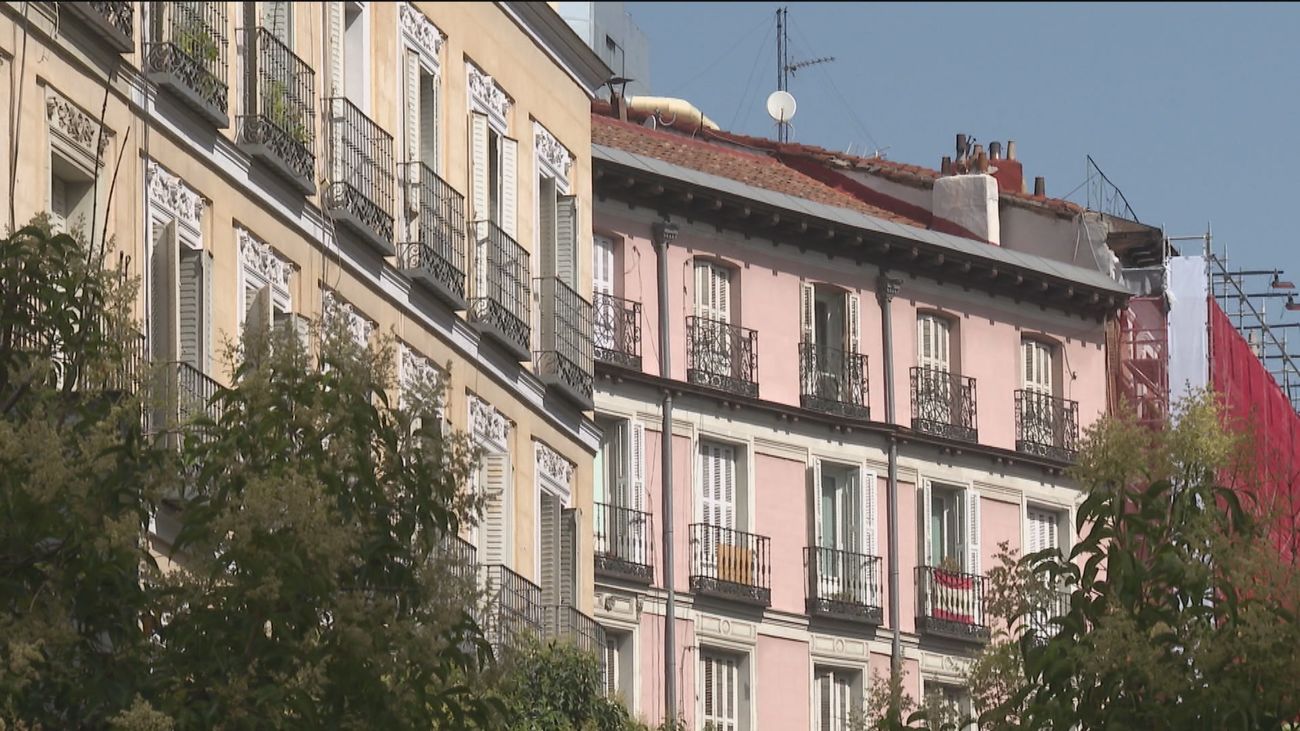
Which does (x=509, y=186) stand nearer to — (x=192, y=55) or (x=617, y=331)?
(x=192, y=55)

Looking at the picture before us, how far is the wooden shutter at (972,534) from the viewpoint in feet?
186

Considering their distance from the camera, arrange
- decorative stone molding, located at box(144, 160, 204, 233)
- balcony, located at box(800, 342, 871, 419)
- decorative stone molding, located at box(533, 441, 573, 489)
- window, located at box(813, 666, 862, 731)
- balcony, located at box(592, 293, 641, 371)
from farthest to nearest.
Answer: balcony, located at box(800, 342, 871, 419)
window, located at box(813, 666, 862, 731)
balcony, located at box(592, 293, 641, 371)
decorative stone molding, located at box(533, 441, 573, 489)
decorative stone molding, located at box(144, 160, 204, 233)

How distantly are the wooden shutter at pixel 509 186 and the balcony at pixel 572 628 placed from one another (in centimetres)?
408

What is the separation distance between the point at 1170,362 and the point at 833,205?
23.1 ft

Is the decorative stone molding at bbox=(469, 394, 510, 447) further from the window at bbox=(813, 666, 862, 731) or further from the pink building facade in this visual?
the window at bbox=(813, 666, 862, 731)

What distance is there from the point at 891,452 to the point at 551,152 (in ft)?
46.3

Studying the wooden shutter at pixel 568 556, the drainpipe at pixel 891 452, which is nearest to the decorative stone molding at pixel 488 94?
the wooden shutter at pixel 568 556

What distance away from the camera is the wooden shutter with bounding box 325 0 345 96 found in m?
36.0

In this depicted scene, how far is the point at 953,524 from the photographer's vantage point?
57.0 metres

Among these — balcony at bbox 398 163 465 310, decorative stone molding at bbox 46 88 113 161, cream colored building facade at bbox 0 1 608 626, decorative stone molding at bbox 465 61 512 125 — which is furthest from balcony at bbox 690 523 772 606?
decorative stone molding at bbox 46 88 113 161

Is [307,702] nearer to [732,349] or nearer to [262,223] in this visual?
[262,223]

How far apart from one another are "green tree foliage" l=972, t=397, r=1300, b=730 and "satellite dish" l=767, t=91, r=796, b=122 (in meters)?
37.0

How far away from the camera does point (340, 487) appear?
2309cm

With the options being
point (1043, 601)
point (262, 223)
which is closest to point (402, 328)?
point (262, 223)
